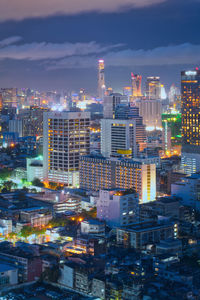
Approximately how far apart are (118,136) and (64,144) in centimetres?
229

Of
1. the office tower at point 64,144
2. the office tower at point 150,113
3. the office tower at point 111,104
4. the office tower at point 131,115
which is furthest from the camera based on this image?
the office tower at point 150,113

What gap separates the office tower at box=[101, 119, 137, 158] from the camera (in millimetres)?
19141

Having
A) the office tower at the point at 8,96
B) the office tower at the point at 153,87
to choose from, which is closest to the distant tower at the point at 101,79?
the office tower at the point at 153,87

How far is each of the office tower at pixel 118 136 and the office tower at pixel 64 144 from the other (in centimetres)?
127

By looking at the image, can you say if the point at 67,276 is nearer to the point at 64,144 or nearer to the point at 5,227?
the point at 5,227

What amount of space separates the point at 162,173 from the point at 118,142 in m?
2.52

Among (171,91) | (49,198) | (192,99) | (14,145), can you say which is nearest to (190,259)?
(49,198)

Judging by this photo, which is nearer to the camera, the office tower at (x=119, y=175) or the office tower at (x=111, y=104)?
the office tower at (x=119, y=175)

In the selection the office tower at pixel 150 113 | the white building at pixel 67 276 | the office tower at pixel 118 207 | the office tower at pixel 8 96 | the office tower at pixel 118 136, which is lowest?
the white building at pixel 67 276

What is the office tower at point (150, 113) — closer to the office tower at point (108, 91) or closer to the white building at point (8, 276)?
the office tower at point (108, 91)

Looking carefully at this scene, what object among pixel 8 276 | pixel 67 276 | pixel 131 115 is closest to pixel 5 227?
pixel 8 276

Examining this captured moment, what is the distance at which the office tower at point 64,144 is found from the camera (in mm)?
17797

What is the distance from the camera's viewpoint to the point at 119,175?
15641 millimetres

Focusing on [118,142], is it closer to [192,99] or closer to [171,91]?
[192,99]
